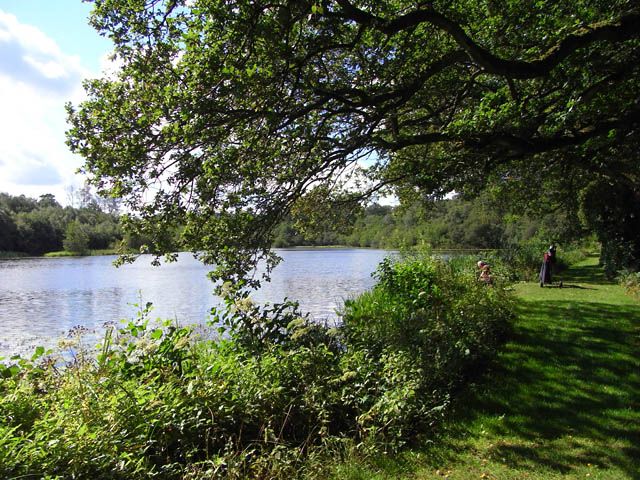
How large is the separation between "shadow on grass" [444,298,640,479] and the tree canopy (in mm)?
3219

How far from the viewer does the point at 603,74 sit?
6.64 m

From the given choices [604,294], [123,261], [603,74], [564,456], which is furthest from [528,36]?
[604,294]

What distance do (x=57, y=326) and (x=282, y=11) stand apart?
13.3 m

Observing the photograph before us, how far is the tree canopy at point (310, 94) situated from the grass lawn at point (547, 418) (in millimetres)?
3296

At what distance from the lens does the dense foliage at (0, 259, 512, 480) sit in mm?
3416

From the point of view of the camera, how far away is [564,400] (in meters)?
5.42

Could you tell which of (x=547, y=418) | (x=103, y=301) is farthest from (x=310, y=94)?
(x=103, y=301)

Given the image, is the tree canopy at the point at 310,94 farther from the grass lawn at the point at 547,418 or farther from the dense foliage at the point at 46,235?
the dense foliage at the point at 46,235

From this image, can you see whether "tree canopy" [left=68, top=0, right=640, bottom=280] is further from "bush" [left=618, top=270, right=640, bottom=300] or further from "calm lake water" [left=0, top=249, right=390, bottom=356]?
"bush" [left=618, top=270, right=640, bottom=300]

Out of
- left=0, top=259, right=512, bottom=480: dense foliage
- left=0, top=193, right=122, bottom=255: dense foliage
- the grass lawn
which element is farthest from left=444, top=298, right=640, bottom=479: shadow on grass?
left=0, top=193, right=122, bottom=255: dense foliage

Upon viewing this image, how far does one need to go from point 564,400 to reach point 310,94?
554 cm

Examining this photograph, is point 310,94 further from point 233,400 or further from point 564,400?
point 564,400

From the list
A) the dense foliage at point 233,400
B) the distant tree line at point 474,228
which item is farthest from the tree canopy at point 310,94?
the distant tree line at point 474,228

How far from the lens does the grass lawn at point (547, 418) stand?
12.7ft
